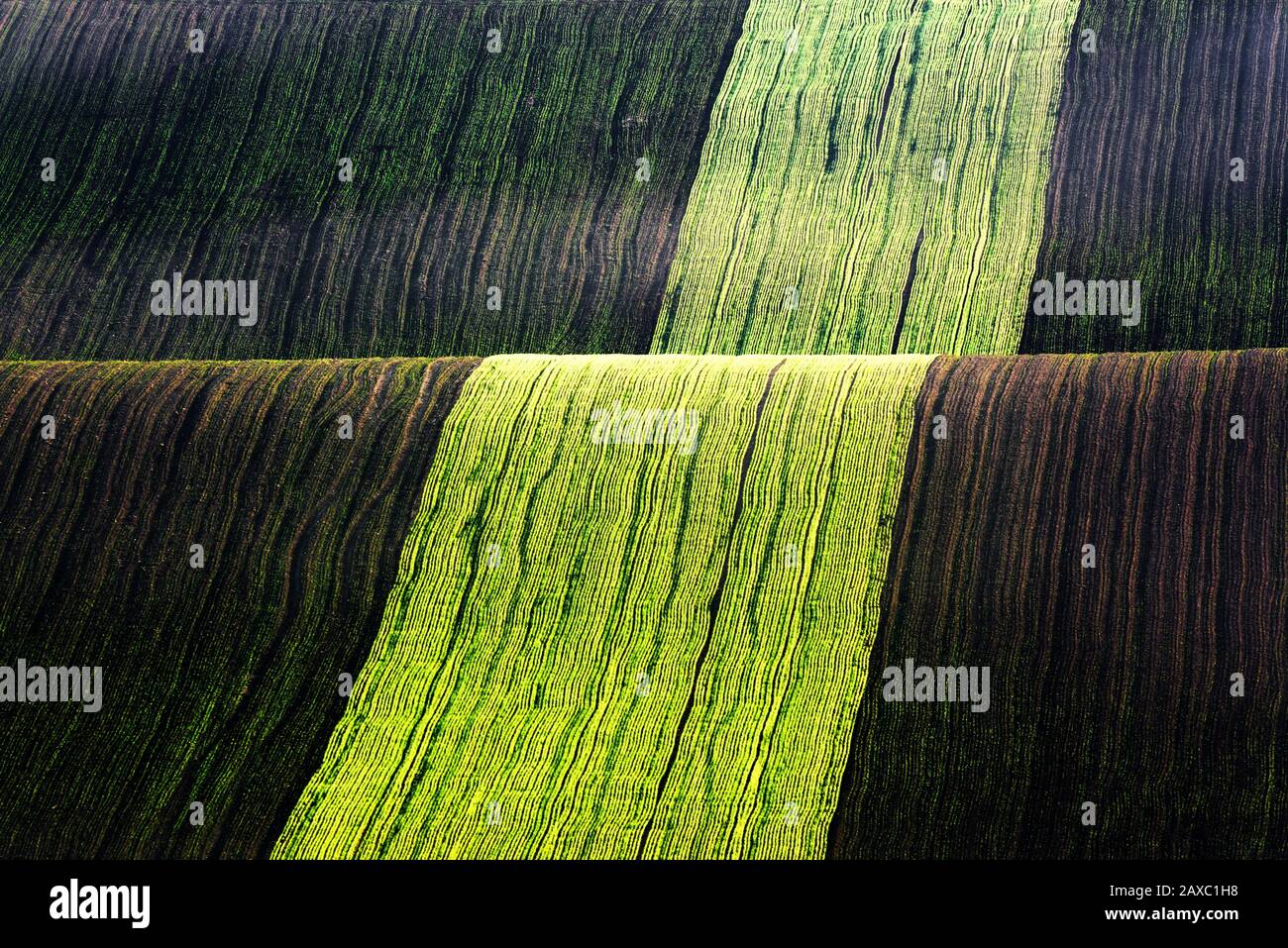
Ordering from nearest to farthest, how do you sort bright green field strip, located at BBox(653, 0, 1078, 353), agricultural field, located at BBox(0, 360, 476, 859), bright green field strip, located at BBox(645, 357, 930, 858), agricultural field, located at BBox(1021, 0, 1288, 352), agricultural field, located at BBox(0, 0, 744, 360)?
bright green field strip, located at BBox(645, 357, 930, 858), agricultural field, located at BBox(0, 360, 476, 859), agricultural field, located at BBox(1021, 0, 1288, 352), bright green field strip, located at BBox(653, 0, 1078, 353), agricultural field, located at BBox(0, 0, 744, 360)

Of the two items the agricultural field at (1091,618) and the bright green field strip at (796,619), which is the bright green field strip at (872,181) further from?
the agricultural field at (1091,618)

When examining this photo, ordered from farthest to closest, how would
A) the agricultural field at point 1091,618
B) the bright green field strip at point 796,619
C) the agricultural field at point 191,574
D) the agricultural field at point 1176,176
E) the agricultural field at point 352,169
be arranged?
the agricultural field at point 352,169
the agricultural field at point 1176,176
the agricultural field at point 191,574
the bright green field strip at point 796,619
the agricultural field at point 1091,618

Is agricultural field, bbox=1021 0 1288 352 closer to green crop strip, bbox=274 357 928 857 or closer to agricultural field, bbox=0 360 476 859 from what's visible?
green crop strip, bbox=274 357 928 857

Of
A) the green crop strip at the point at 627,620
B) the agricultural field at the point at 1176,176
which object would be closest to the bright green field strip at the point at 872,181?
the agricultural field at the point at 1176,176

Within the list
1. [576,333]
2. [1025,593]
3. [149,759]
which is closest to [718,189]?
[576,333]

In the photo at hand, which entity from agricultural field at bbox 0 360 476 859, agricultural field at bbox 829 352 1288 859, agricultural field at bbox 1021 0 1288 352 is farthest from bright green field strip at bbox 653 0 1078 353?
agricultural field at bbox 0 360 476 859
